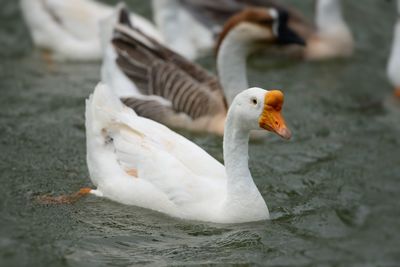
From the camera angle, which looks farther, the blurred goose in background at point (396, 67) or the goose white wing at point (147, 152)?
the blurred goose in background at point (396, 67)

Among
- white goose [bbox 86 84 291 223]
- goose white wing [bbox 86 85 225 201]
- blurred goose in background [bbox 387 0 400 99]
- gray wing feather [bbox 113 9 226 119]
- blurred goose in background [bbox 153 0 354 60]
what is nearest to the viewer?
white goose [bbox 86 84 291 223]

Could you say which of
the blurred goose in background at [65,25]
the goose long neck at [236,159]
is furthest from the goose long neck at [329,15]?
the goose long neck at [236,159]

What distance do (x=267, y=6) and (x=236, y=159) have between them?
6.24 m

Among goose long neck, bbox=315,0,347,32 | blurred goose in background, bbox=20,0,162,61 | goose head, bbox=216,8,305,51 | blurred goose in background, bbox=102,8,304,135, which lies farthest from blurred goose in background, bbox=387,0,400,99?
blurred goose in background, bbox=20,0,162,61

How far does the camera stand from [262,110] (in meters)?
7.08

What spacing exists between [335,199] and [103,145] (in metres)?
2.40

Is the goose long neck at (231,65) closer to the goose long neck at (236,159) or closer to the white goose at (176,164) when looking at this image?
the white goose at (176,164)

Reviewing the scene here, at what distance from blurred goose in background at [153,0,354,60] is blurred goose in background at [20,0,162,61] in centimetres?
86

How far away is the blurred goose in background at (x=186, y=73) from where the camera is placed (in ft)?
32.3

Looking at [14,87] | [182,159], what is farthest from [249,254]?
[14,87]

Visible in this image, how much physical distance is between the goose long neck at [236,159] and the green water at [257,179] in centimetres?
33

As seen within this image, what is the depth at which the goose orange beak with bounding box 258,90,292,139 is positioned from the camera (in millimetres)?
6987

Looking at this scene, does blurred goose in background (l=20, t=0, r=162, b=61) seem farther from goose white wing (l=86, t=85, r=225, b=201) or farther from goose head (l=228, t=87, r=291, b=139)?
goose head (l=228, t=87, r=291, b=139)

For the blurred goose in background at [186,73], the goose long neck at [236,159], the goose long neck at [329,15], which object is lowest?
the goose long neck at [236,159]
